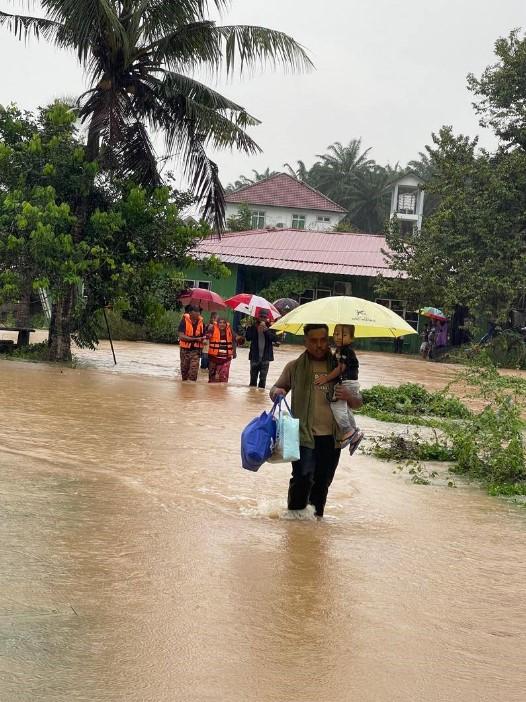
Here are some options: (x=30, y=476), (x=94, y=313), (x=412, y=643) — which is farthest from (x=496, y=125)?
(x=412, y=643)

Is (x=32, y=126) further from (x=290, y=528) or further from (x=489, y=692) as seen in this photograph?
(x=489, y=692)

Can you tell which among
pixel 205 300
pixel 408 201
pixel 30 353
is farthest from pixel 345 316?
pixel 408 201

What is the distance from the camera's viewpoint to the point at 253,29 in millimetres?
19328

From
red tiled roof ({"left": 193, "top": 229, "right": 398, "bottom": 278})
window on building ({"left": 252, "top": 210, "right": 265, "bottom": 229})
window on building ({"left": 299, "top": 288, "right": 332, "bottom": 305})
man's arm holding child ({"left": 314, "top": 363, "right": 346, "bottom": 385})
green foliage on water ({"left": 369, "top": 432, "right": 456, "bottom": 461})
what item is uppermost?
window on building ({"left": 252, "top": 210, "right": 265, "bottom": 229})

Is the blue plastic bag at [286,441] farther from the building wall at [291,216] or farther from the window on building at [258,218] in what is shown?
the building wall at [291,216]

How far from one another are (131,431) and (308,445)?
17.3 ft

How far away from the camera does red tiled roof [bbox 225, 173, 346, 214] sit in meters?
61.2

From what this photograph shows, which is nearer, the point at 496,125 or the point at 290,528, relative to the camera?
the point at 290,528

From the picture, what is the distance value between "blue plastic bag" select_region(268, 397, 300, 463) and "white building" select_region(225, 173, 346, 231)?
177ft

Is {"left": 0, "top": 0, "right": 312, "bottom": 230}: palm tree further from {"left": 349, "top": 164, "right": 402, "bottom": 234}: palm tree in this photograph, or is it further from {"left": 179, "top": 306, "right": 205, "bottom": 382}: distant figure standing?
{"left": 349, "top": 164, "right": 402, "bottom": 234}: palm tree

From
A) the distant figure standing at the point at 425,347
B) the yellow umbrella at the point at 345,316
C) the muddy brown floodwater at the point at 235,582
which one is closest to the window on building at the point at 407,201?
the distant figure standing at the point at 425,347

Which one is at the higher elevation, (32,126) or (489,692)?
(32,126)

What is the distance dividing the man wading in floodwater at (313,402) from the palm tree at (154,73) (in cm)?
1235

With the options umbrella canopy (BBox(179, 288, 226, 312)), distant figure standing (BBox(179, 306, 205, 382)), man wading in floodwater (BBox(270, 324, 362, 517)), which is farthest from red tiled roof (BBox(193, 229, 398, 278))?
man wading in floodwater (BBox(270, 324, 362, 517))
